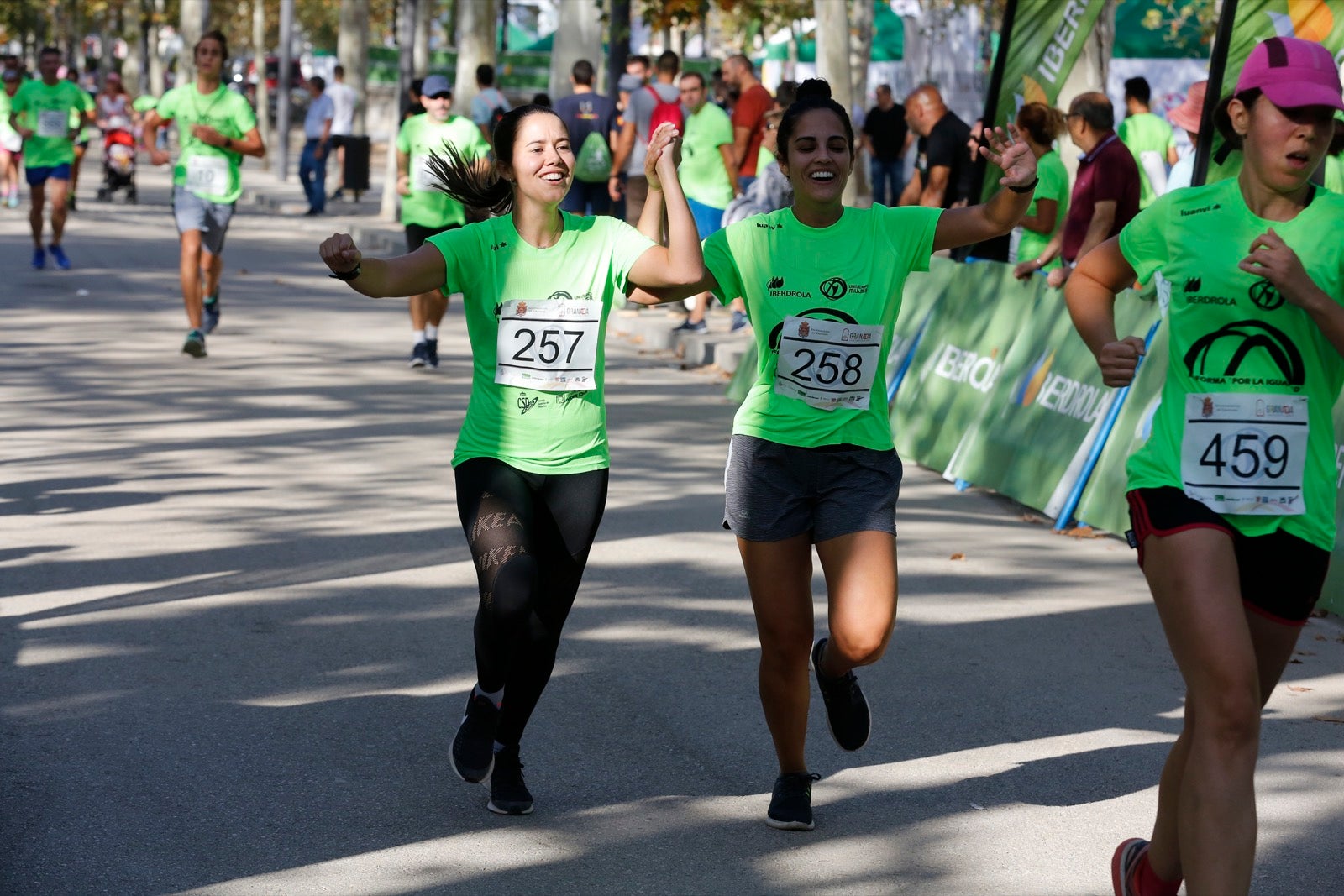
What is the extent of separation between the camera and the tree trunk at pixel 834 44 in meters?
15.8

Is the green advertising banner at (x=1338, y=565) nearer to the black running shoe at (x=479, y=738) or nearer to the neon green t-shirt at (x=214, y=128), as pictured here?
the black running shoe at (x=479, y=738)

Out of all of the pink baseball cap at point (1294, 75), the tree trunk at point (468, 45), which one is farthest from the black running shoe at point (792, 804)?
the tree trunk at point (468, 45)

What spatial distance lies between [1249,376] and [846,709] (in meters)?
1.57

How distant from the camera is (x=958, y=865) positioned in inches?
179

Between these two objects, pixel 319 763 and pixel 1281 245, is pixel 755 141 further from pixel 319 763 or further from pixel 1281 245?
pixel 1281 245

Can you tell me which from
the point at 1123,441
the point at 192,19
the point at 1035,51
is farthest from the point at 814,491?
the point at 192,19

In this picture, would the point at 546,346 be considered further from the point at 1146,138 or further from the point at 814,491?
the point at 1146,138

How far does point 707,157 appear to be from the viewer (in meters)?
16.2

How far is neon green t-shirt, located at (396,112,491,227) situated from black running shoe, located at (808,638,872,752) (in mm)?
8795

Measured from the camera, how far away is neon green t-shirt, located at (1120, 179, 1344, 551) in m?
3.79

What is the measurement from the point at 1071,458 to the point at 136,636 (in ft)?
15.0

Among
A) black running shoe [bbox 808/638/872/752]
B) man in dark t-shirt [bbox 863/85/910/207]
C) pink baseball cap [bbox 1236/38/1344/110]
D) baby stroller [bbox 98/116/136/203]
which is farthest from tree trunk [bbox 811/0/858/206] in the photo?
baby stroller [bbox 98/116/136/203]

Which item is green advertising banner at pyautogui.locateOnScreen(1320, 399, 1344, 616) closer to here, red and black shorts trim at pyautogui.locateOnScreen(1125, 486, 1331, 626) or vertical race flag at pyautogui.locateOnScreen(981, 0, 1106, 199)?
red and black shorts trim at pyautogui.locateOnScreen(1125, 486, 1331, 626)

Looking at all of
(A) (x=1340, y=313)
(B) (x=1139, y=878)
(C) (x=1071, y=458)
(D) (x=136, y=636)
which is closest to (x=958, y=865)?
(B) (x=1139, y=878)
